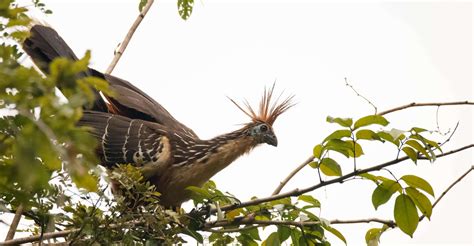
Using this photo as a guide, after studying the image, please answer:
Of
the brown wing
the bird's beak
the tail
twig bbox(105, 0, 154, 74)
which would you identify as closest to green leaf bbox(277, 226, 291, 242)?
twig bbox(105, 0, 154, 74)

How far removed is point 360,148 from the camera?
9.32ft

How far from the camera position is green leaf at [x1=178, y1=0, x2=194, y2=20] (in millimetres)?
3690

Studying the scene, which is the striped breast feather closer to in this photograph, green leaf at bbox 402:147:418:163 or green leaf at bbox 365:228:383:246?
green leaf at bbox 365:228:383:246

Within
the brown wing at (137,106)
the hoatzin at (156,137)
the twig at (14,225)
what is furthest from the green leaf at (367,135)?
the brown wing at (137,106)

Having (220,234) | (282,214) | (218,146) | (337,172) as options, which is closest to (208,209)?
(220,234)

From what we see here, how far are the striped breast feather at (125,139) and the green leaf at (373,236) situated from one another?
62.6 inches

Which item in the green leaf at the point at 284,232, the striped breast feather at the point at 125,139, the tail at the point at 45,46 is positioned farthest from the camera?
the striped breast feather at the point at 125,139

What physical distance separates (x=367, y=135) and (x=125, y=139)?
6.81 feet

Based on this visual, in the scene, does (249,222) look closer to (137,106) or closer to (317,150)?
(317,150)

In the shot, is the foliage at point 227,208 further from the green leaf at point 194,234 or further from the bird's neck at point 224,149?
the bird's neck at point 224,149


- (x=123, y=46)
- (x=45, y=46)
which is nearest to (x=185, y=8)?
(x=123, y=46)

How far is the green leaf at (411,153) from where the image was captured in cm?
276

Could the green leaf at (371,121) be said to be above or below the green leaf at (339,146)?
above

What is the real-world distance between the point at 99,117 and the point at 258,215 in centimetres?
173
